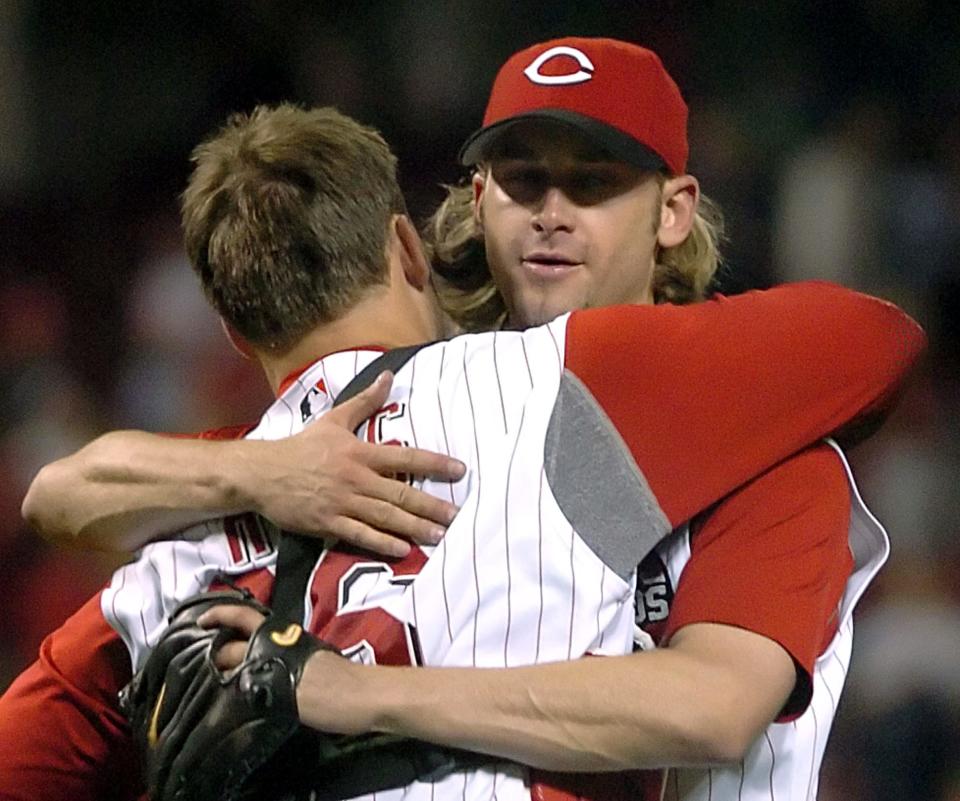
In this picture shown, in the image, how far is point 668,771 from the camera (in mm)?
1940

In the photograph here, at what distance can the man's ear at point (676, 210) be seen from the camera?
242cm

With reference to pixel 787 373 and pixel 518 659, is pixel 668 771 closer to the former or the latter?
pixel 518 659

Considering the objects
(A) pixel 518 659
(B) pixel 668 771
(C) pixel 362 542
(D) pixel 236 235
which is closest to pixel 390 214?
(D) pixel 236 235

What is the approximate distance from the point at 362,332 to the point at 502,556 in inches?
14.2

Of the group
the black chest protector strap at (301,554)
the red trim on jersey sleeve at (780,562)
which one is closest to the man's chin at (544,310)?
the black chest protector strap at (301,554)

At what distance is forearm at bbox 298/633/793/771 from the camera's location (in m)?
1.68

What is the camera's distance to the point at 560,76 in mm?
2307

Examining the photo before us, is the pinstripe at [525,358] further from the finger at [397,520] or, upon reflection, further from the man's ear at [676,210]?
the man's ear at [676,210]

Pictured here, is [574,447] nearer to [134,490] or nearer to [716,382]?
[716,382]

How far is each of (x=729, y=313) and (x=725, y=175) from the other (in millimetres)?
3884

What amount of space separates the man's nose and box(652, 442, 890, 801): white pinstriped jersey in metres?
0.55

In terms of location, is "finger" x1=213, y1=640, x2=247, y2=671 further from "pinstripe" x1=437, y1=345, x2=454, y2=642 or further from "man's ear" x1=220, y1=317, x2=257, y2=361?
"man's ear" x1=220, y1=317, x2=257, y2=361

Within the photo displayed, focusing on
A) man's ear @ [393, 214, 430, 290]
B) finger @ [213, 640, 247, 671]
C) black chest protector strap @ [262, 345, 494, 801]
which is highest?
man's ear @ [393, 214, 430, 290]

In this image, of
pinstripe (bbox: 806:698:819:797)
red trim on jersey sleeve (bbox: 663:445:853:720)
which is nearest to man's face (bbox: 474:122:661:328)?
red trim on jersey sleeve (bbox: 663:445:853:720)
